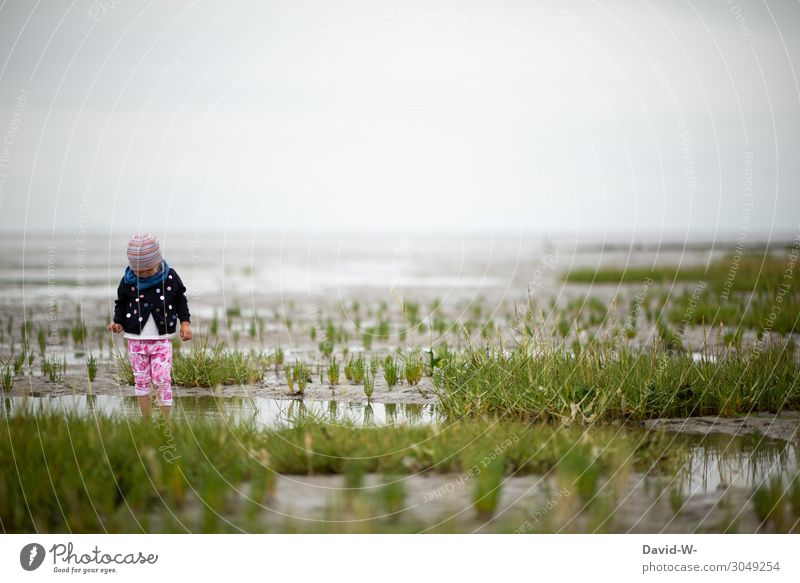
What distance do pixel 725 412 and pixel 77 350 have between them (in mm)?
6638

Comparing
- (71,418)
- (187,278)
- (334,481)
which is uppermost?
(187,278)

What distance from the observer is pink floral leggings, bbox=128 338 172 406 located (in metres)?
5.49

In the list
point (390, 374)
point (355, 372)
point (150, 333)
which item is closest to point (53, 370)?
point (150, 333)

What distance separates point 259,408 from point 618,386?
2.77 meters

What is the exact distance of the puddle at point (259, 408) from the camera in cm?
563

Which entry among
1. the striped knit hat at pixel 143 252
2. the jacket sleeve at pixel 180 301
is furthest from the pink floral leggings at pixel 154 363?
the striped knit hat at pixel 143 252

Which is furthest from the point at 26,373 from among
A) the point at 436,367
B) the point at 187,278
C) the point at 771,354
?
the point at 187,278

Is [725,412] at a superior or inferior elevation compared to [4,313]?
inferior

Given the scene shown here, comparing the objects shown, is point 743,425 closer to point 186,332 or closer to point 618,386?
point 618,386

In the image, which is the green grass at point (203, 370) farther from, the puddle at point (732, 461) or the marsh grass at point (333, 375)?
the puddle at point (732, 461)

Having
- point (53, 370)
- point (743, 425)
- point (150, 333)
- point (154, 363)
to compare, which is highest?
point (150, 333)

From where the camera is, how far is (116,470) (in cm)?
414

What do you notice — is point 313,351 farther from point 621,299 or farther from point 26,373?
point 621,299

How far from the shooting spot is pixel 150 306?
5344 mm
